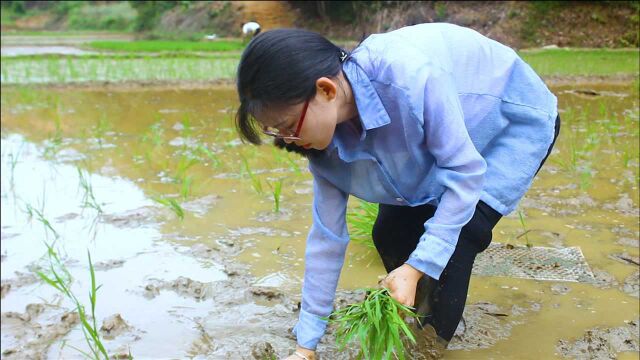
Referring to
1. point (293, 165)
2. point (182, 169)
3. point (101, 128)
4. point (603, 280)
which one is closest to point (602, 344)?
point (603, 280)

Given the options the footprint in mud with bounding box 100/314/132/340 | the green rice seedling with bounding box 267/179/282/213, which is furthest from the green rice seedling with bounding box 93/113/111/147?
the footprint in mud with bounding box 100/314/132/340

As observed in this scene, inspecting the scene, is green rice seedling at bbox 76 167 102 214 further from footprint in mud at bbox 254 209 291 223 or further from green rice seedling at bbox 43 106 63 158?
green rice seedling at bbox 43 106 63 158

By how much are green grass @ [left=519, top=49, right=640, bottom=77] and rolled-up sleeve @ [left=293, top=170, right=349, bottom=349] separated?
591cm

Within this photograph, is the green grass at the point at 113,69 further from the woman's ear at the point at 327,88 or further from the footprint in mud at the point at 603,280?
the woman's ear at the point at 327,88

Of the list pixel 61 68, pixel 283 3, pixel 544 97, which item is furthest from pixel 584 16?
pixel 544 97

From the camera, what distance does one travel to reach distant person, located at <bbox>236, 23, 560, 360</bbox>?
3.76 ft

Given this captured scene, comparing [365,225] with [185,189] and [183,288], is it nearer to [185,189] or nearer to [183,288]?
[183,288]

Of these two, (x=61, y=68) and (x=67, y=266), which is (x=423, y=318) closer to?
(x=67, y=266)

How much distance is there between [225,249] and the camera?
2.28 m

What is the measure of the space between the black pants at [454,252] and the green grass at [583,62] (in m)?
5.74

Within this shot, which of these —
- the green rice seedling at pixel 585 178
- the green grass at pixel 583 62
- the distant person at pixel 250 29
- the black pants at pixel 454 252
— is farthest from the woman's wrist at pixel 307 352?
the distant person at pixel 250 29

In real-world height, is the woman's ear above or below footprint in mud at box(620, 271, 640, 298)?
above

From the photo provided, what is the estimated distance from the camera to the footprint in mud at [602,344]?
1.54 m

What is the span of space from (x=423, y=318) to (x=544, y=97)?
0.59 meters
